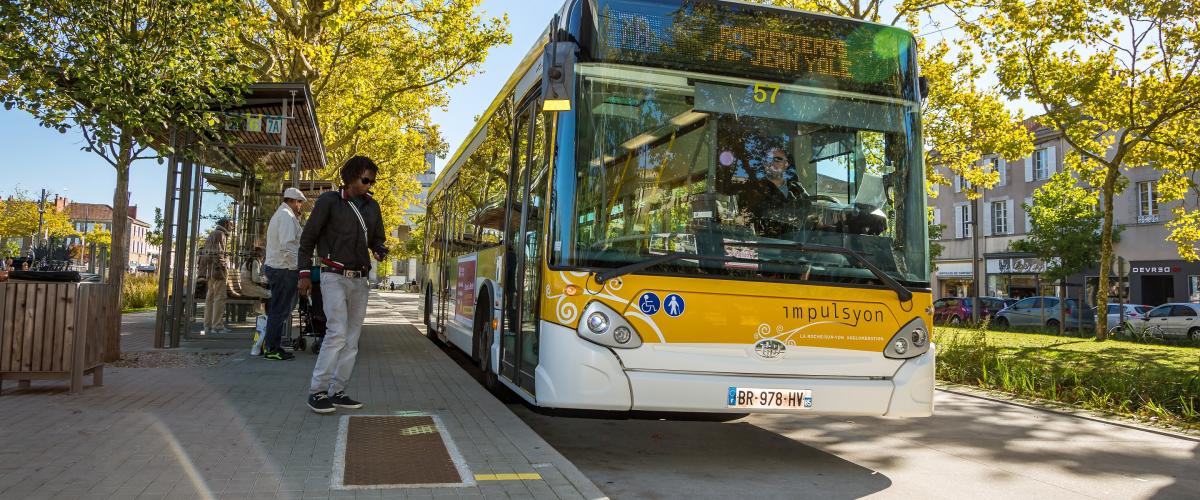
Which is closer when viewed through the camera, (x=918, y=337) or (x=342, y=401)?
(x=918, y=337)

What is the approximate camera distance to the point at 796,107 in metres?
5.77

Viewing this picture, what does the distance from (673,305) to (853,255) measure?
1.22 m

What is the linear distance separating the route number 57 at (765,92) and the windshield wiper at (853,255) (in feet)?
3.26

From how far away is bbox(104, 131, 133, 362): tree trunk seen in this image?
9305 millimetres

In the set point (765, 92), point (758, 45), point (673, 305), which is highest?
point (758, 45)

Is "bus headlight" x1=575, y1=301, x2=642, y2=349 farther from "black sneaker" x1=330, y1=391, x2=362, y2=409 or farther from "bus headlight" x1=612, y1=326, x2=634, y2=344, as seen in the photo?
"black sneaker" x1=330, y1=391, x2=362, y2=409

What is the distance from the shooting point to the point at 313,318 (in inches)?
432

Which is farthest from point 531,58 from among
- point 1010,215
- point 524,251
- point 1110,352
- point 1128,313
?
point 1010,215

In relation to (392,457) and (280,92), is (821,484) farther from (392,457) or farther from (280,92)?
(280,92)

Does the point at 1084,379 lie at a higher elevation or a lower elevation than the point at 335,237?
lower

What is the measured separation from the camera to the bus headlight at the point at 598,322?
5.26 m

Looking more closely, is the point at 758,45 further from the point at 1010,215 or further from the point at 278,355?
the point at 1010,215

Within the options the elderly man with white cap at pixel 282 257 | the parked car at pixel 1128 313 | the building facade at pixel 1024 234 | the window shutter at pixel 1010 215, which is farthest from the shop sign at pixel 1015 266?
the elderly man with white cap at pixel 282 257

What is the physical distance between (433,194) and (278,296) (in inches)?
232
